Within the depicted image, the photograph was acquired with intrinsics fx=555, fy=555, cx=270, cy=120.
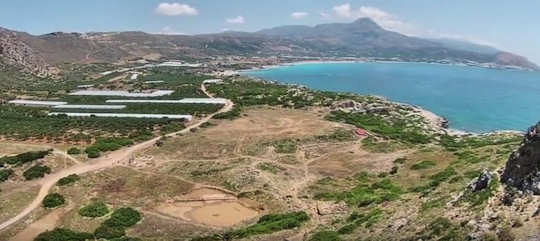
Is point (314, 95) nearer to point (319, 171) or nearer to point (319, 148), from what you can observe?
point (319, 148)

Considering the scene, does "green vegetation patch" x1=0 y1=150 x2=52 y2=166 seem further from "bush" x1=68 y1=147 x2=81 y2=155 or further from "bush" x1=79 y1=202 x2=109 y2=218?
"bush" x1=79 y1=202 x2=109 y2=218

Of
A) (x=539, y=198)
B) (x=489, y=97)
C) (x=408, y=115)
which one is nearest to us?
(x=539, y=198)

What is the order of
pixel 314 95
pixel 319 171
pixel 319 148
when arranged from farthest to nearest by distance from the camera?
pixel 314 95 → pixel 319 148 → pixel 319 171

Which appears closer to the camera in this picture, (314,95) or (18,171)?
(18,171)

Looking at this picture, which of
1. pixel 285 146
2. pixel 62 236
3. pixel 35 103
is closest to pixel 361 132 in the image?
pixel 285 146

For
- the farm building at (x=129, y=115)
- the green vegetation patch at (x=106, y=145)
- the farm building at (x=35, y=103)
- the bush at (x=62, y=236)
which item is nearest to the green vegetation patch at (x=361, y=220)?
the bush at (x=62, y=236)

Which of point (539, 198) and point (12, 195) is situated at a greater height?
point (539, 198)

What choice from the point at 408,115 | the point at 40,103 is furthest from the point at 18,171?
the point at 408,115

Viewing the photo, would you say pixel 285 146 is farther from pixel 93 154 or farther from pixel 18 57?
pixel 18 57
